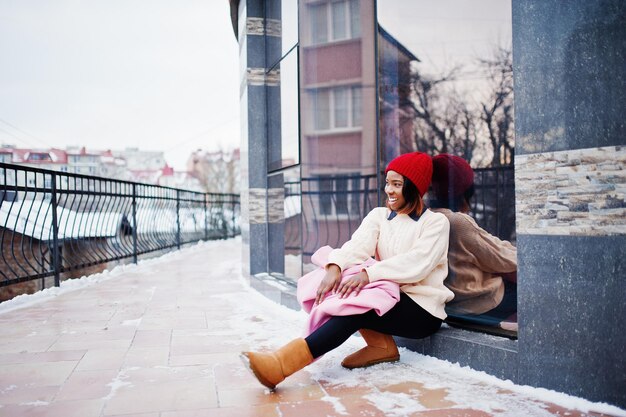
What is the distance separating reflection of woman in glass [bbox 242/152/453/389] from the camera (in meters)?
2.96

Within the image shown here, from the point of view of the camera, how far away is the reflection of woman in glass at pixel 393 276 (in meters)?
2.96

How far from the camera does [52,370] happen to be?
327cm

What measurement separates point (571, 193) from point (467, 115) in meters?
2.13

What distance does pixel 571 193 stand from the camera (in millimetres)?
2582

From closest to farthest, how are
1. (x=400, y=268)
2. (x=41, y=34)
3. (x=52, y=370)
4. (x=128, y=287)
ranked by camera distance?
(x=400, y=268) < (x=52, y=370) < (x=128, y=287) < (x=41, y=34)

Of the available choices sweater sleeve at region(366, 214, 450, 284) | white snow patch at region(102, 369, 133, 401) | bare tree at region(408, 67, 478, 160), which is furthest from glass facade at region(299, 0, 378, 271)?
white snow patch at region(102, 369, 133, 401)

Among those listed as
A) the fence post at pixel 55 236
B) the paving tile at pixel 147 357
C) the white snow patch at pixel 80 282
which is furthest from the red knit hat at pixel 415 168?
Answer: the fence post at pixel 55 236

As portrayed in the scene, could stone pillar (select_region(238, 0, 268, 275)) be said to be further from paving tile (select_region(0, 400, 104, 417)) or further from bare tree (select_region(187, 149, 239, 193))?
bare tree (select_region(187, 149, 239, 193))

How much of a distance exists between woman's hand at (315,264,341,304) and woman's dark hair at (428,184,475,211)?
1159 millimetres

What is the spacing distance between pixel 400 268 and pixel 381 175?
4.90 feet

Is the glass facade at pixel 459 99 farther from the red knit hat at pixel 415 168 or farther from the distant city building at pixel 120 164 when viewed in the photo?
the distant city building at pixel 120 164

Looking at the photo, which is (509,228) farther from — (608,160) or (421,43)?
(421,43)

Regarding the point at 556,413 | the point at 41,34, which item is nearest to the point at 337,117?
the point at 556,413

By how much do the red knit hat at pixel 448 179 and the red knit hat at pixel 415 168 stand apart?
71 centimetres
